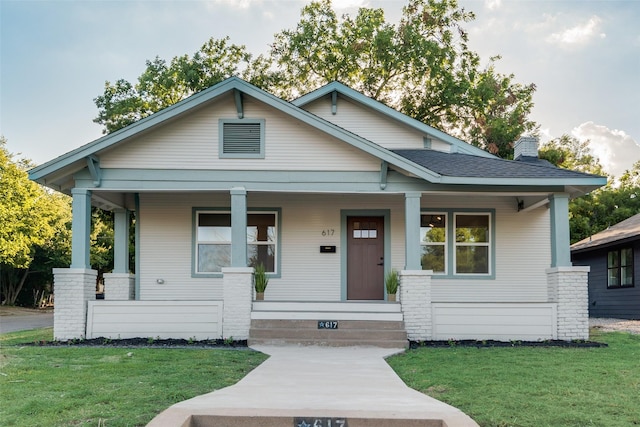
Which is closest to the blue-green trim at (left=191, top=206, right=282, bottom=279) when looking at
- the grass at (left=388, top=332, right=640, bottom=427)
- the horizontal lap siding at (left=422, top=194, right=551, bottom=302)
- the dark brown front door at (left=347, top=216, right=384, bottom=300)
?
the dark brown front door at (left=347, top=216, right=384, bottom=300)

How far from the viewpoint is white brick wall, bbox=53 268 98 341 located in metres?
11.0

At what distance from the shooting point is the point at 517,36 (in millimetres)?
17984

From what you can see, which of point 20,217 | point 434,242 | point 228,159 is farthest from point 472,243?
point 20,217

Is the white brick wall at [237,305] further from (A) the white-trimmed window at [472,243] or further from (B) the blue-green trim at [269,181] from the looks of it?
(A) the white-trimmed window at [472,243]

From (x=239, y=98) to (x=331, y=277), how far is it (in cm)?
464

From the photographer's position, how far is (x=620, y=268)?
19.6 m

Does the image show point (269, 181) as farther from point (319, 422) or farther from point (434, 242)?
point (319, 422)

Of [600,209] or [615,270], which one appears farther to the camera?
[600,209]

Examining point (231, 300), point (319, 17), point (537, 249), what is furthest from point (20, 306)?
point (537, 249)

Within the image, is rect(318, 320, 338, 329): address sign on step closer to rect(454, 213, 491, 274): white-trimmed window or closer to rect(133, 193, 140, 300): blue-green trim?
rect(454, 213, 491, 274): white-trimmed window

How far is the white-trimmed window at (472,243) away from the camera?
1407 cm

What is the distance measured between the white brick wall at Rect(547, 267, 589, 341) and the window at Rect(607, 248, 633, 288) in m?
8.59

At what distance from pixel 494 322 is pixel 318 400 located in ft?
21.1

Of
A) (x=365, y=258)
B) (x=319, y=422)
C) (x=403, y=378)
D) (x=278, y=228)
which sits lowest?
(x=403, y=378)
